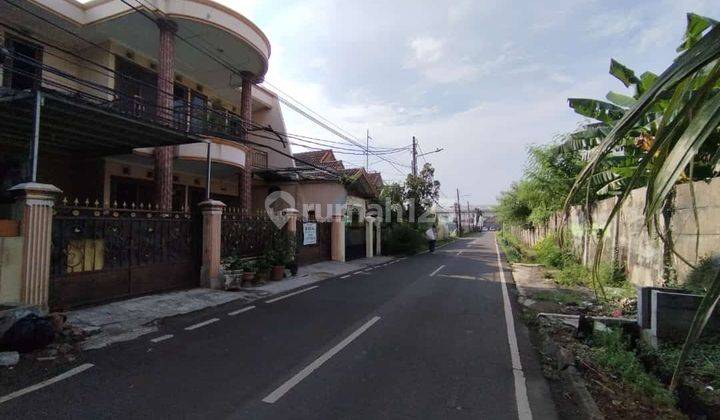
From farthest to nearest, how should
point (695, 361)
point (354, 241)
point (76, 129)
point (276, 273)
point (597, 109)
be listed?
point (354, 241), point (276, 273), point (597, 109), point (76, 129), point (695, 361)

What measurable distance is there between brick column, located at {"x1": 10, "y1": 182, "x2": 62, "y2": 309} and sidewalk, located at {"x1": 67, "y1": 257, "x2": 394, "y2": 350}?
71 cm

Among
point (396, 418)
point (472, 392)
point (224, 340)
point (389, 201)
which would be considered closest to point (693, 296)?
point (472, 392)

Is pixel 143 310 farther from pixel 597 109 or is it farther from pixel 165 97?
pixel 597 109

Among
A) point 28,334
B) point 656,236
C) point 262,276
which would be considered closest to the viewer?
point 28,334

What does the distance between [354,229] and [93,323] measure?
15.4 metres

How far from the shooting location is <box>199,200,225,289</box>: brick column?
36.0 ft

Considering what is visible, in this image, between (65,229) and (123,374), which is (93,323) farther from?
(123,374)

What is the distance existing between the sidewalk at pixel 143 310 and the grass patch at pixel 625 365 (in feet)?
21.9

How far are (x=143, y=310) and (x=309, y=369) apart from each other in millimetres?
4705

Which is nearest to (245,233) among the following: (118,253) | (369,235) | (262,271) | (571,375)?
(262,271)

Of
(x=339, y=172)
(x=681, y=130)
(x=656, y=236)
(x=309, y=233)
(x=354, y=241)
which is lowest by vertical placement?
(x=354, y=241)

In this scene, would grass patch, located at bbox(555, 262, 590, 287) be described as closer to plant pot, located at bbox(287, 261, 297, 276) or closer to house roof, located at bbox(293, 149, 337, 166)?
plant pot, located at bbox(287, 261, 297, 276)

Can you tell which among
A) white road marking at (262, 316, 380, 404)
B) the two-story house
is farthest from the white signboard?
white road marking at (262, 316, 380, 404)

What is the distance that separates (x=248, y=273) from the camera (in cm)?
1164
